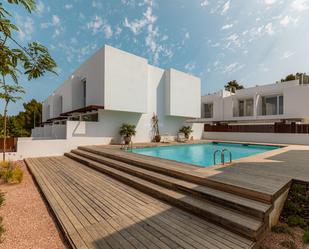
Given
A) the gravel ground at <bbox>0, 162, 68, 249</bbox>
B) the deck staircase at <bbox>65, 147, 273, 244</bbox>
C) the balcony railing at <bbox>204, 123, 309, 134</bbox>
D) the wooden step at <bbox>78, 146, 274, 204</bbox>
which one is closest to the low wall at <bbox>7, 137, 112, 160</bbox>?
the gravel ground at <bbox>0, 162, 68, 249</bbox>

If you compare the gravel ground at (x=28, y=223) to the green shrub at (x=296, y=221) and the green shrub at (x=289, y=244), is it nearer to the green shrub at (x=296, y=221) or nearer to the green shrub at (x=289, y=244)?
the green shrub at (x=289, y=244)

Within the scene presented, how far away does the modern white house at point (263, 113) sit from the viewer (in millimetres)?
15550

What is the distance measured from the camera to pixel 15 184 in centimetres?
630

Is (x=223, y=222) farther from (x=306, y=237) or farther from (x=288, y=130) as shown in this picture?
(x=288, y=130)

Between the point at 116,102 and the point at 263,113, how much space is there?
18.5 m

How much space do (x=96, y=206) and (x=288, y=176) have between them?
5629mm

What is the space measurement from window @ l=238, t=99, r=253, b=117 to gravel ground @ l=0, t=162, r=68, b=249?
78.1 ft

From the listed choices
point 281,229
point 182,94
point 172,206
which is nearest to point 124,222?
point 172,206

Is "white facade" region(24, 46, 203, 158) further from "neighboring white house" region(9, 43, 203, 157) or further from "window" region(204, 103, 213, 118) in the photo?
"window" region(204, 103, 213, 118)

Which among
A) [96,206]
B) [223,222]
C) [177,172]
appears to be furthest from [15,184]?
[223,222]

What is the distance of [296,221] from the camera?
384 cm

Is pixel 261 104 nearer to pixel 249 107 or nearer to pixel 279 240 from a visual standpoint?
pixel 249 107

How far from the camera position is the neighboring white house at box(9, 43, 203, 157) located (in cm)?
1208

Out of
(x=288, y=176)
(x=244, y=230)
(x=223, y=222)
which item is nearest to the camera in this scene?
(x=244, y=230)
